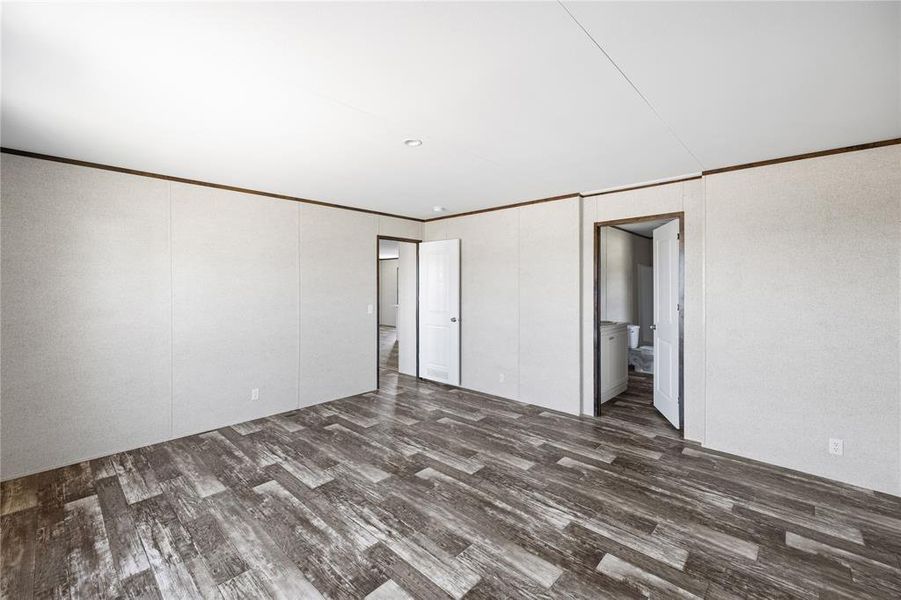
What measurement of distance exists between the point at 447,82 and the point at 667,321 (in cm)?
348

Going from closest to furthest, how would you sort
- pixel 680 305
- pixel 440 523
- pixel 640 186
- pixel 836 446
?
pixel 440 523
pixel 836 446
pixel 680 305
pixel 640 186

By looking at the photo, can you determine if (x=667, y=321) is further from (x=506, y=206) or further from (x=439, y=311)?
(x=439, y=311)

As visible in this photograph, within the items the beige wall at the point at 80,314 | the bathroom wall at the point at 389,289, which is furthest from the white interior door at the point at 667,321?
the bathroom wall at the point at 389,289

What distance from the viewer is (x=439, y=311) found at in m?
5.78

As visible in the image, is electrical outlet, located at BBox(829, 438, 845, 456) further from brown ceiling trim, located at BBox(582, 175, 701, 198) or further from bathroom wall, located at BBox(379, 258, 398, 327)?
bathroom wall, located at BBox(379, 258, 398, 327)

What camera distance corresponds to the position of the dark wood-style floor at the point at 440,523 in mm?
1918

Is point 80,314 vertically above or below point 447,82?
below

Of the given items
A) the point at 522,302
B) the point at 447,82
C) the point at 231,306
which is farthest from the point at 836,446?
the point at 231,306

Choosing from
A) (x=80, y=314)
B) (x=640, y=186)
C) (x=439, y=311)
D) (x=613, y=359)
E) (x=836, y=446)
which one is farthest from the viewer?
(x=439, y=311)

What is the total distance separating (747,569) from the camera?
6.60 feet

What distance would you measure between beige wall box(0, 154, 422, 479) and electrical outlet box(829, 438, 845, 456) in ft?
15.8

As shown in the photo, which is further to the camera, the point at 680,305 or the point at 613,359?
the point at 613,359

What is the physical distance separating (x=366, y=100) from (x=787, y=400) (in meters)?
3.85

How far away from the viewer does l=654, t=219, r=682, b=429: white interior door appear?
3887 millimetres
